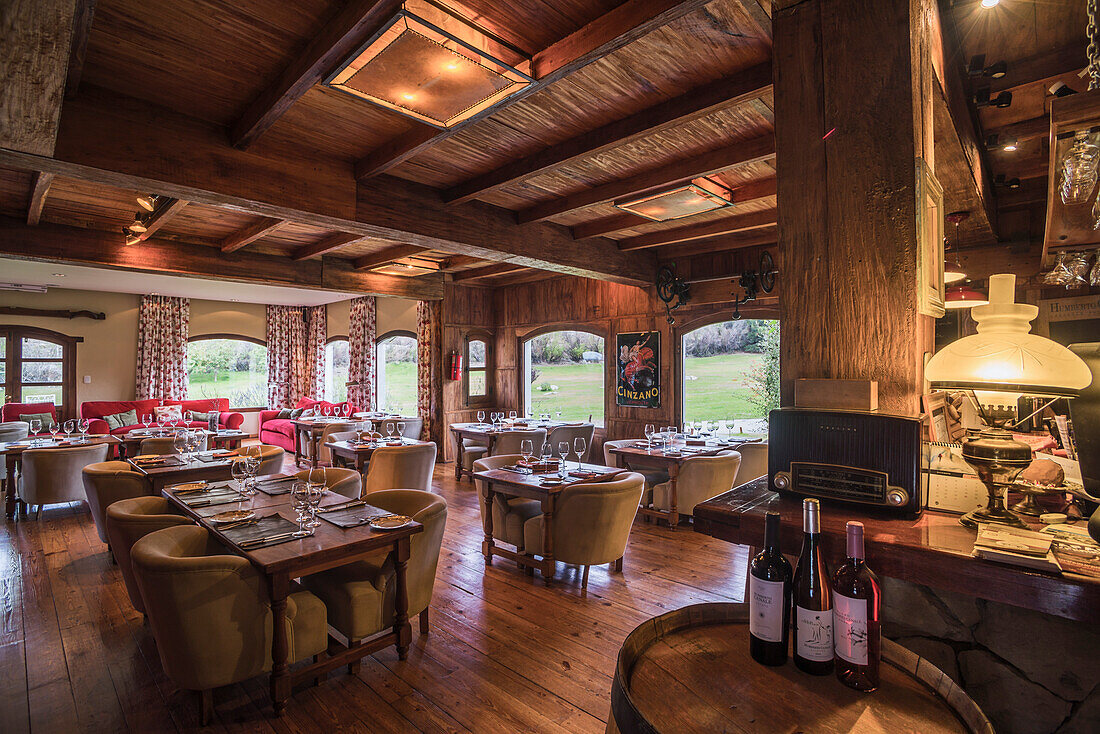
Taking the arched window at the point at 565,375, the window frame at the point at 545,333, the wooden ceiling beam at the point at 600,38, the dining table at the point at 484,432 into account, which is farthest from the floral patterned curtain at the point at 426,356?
the wooden ceiling beam at the point at 600,38

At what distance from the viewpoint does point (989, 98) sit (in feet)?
9.16

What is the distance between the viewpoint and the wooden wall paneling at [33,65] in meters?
1.58

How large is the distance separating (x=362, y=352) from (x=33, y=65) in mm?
9155

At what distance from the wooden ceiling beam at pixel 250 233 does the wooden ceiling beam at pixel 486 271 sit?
3.10m

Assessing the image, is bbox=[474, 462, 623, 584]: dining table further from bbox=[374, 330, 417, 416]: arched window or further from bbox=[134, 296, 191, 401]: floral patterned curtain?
bbox=[134, 296, 191, 401]: floral patterned curtain

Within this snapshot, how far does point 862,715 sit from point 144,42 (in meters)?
3.62

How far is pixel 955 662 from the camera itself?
1.28 metres

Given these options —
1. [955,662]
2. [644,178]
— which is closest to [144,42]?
[644,178]

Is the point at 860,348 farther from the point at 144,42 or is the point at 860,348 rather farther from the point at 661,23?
the point at 144,42

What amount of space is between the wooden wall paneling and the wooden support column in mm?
2258

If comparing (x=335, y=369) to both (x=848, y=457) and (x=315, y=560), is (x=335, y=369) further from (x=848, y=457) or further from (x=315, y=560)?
(x=848, y=457)

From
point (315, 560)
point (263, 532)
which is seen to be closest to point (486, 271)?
point (263, 532)

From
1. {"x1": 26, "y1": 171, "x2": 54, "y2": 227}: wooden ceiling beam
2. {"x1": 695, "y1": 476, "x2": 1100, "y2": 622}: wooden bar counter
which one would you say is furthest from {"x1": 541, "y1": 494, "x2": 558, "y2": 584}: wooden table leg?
{"x1": 26, "y1": 171, "x2": 54, "y2": 227}: wooden ceiling beam

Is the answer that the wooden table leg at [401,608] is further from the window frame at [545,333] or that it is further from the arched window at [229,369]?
the arched window at [229,369]
